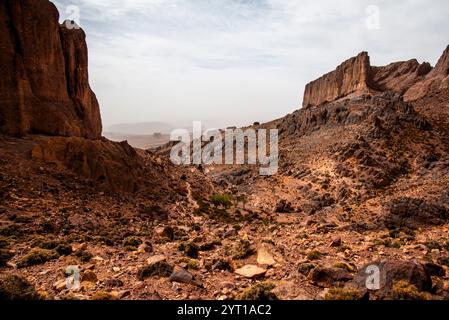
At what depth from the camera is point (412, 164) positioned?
48.0 meters

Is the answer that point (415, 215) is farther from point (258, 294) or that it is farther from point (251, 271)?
point (258, 294)

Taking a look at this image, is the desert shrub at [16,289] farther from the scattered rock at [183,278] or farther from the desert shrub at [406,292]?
the desert shrub at [406,292]

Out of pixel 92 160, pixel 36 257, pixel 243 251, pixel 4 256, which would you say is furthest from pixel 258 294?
pixel 92 160

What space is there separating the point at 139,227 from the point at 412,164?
44.2 meters

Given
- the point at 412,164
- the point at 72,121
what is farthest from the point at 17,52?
the point at 412,164

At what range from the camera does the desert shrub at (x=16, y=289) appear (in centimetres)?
907

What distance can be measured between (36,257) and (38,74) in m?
25.7

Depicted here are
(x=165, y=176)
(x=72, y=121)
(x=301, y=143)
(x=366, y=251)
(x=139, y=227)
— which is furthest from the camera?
(x=301, y=143)

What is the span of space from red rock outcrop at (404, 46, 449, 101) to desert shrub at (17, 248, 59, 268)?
96.9 m

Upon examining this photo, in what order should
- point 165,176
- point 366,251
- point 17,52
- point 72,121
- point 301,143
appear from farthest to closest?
point 301,143 < point 165,176 < point 72,121 < point 17,52 < point 366,251

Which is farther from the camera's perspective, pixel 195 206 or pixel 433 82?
pixel 433 82

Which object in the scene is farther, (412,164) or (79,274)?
(412,164)

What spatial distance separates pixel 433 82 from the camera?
291 ft
